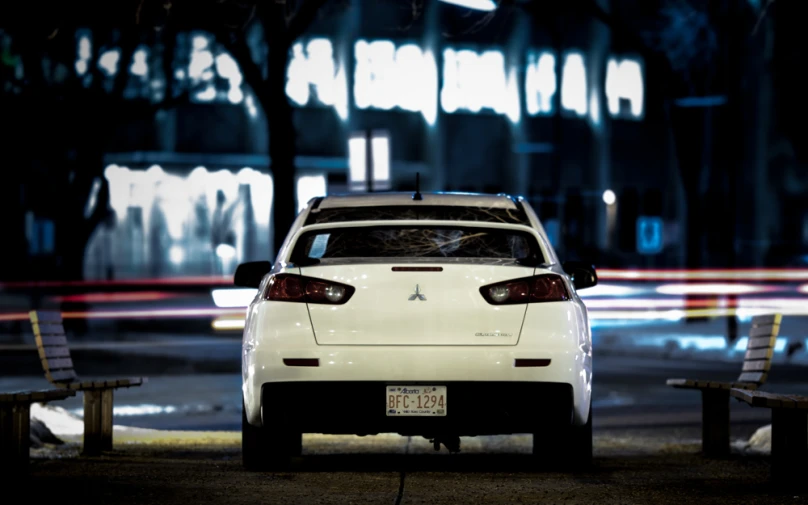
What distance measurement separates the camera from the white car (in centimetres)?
842

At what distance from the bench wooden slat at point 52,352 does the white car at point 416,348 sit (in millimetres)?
2582

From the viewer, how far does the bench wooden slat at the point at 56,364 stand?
10766mm

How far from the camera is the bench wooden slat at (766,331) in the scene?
10945 millimetres

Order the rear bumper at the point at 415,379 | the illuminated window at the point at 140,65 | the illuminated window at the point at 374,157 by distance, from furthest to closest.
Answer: the illuminated window at the point at 140,65, the illuminated window at the point at 374,157, the rear bumper at the point at 415,379

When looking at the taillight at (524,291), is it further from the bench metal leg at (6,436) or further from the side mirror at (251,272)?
the bench metal leg at (6,436)

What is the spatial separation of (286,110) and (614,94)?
1667 inches

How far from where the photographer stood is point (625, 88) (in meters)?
62.5

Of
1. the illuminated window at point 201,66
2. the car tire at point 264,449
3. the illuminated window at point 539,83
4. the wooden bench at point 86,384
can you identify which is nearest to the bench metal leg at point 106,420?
the wooden bench at point 86,384

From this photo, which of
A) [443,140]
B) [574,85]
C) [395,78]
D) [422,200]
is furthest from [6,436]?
[574,85]

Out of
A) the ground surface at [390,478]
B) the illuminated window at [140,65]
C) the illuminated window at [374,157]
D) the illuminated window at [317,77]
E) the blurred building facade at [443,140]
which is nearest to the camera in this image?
the ground surface at [390,478]

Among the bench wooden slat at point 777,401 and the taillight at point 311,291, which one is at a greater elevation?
the taillight at point 311,291

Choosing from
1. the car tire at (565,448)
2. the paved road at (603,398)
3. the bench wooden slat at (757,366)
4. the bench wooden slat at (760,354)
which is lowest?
the paved road at (603,398)

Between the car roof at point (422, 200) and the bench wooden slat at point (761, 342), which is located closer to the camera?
the car roof at point (422, 200)

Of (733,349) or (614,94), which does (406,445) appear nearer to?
(733,349)
